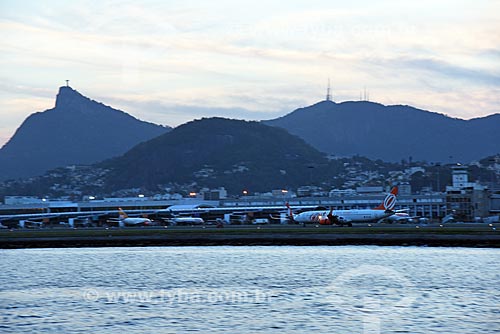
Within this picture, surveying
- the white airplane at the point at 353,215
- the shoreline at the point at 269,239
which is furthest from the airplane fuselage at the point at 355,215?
the shoreline at the point at 269,239

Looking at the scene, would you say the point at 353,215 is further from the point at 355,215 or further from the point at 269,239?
the point at 269,239

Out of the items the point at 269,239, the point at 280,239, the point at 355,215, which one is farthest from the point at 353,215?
the point at 269,239

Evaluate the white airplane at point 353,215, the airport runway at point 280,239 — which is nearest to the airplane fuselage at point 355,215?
the white airplane at point 353,215

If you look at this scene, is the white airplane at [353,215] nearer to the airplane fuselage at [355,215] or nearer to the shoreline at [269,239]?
the airplane fuselage at [355,215]

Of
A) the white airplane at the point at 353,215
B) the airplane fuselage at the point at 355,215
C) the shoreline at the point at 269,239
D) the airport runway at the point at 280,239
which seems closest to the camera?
the shoreline at the point at 269,239

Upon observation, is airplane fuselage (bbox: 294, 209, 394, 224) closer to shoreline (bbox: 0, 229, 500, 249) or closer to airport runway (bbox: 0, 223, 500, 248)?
airport runway (bbox: 0, 223, 500, 248)

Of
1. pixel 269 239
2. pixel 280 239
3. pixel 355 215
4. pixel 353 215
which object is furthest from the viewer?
pixel 355 215

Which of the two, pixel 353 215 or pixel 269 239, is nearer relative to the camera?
pixel 269 239

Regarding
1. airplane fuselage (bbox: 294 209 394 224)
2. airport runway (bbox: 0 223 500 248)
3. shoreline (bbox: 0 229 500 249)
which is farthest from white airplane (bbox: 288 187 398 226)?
shoreline (bbox: 0 229 500 249)

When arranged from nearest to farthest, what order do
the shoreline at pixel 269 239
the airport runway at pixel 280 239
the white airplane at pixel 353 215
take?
the shoreline at pixel 269 239, the airport runway at pixel 280 239, the white airplane at pixel 353 215

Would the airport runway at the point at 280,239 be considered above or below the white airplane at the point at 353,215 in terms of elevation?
below

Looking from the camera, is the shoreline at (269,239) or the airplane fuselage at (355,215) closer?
the shoreline at (269,239)

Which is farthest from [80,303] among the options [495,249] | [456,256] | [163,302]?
[495,249]

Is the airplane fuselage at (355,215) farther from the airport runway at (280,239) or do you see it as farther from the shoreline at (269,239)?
the shoreline at (269,239)
